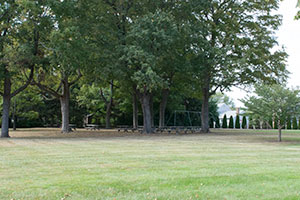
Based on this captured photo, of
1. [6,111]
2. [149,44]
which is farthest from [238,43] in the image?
[6,111]

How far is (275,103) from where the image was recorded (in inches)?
860

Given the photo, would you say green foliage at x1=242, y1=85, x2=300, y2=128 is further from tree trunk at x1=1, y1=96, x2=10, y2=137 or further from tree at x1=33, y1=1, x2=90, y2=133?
tree trunk at x1=1, y1=96, x2=10, y2=137

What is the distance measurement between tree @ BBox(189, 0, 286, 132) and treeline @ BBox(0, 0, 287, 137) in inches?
3.4

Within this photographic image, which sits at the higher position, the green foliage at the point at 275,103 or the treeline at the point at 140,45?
the treeline at the point at 140,45

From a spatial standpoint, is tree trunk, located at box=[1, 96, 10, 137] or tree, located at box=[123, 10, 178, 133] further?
tree trunk, located at box=[1, 96, 10, 137]

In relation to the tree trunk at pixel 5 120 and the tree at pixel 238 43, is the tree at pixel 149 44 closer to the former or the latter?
the tree at pixel 238 43

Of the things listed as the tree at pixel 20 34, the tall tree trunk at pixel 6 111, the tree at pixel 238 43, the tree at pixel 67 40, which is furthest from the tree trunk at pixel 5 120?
the tree at pixel 238 43

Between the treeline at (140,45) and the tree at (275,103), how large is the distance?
6.14 meters

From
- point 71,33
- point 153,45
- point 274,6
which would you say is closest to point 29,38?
point 71,33

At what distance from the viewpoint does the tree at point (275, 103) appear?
71.5 ft

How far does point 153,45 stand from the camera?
25531 millimetres

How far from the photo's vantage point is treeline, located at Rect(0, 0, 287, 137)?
23453 millimetres

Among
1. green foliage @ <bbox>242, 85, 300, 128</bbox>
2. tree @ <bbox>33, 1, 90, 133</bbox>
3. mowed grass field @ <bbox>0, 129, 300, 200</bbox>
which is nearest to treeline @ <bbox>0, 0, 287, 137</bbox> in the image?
tree @ <bbox>33, 1, 90, 133</bbox>

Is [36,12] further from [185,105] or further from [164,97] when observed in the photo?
[185,105]
